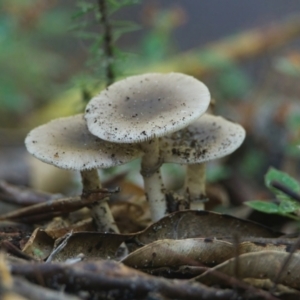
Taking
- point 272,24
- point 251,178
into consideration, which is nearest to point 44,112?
point 251,178

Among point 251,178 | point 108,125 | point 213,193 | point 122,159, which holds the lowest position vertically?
point 251,178

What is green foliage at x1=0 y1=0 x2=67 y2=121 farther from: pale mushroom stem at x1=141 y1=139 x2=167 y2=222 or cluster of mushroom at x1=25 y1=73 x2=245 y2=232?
pale mushroom stem at x1=141 y1=139 x2=167 y2=222

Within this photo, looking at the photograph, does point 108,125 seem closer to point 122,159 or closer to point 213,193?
point 122,159

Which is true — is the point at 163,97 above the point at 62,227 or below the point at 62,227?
above

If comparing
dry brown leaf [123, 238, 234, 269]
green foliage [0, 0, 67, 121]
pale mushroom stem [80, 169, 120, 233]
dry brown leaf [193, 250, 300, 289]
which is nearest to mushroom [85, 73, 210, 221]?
pale mushroom stem [80, 169, 120, 233]

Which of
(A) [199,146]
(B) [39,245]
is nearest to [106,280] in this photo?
(B) [39,245]

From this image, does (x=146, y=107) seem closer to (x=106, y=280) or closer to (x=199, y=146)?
(x=199, y=146)

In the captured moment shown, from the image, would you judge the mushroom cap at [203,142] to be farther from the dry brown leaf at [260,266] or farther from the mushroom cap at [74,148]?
the dry brown leaf at [260,266]
